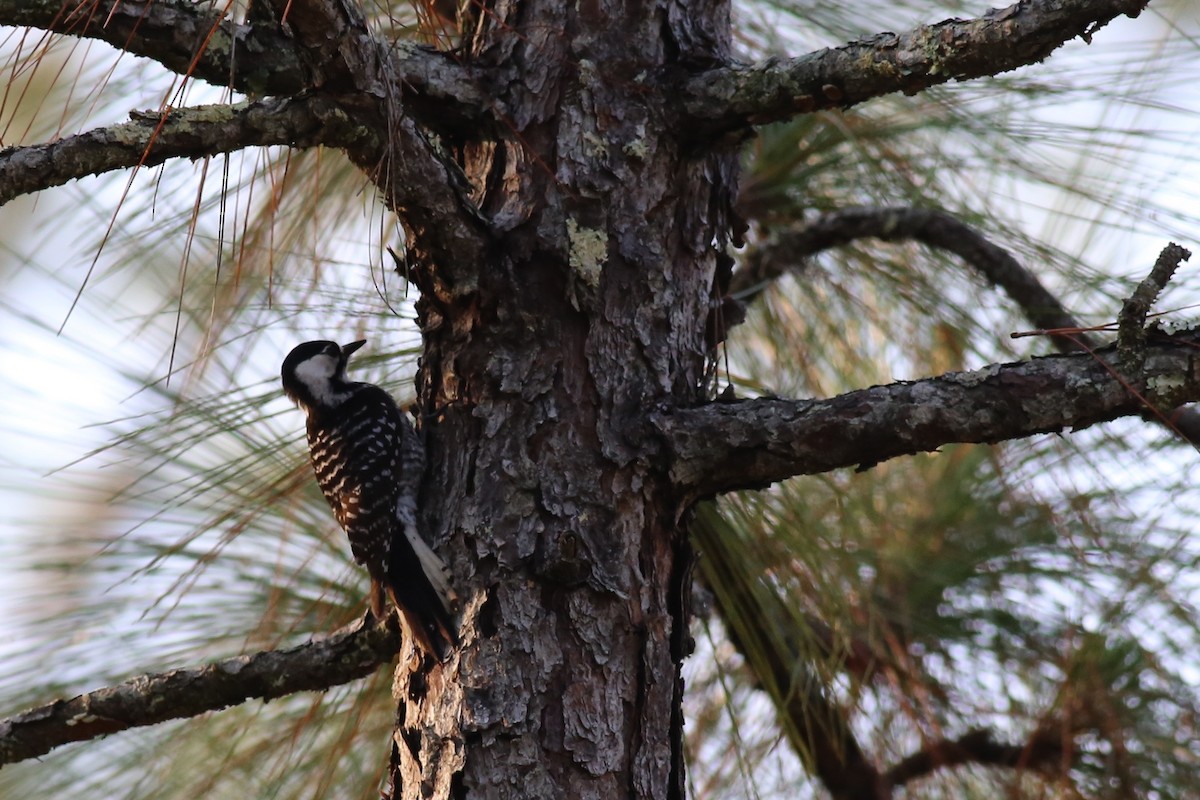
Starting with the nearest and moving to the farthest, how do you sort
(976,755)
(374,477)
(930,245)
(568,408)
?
(568,408), (374,477), (930,245), (976,755)

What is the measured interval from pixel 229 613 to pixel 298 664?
0.79 meters

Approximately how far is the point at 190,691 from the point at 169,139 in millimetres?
825

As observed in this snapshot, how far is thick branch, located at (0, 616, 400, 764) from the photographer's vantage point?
1807mm

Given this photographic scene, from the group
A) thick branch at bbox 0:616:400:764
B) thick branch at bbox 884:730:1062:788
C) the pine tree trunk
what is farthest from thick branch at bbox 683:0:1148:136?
thick branch at bbox 884:730:1062:788

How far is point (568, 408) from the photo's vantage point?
1.78 metres

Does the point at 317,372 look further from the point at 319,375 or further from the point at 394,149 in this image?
the point at 394,149

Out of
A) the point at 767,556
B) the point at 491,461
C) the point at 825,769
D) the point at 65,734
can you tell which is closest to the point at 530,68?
the point at 491,461

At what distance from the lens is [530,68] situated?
1942 mm

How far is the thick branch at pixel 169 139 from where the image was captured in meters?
1.39

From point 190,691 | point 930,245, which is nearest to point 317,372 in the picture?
point 190,691

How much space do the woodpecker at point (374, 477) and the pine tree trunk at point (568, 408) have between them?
53 millimetres

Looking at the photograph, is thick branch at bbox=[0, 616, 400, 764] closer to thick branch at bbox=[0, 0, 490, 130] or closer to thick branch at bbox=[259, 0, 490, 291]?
thick branch at bbox=[259, 0, 490, 291]

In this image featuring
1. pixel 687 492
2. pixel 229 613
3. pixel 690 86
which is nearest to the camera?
pixel 687 492

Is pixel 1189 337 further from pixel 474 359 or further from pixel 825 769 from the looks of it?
pixel 825 769
